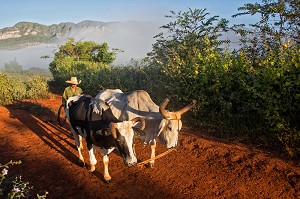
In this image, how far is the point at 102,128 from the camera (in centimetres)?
484

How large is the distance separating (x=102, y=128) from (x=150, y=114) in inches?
44.7

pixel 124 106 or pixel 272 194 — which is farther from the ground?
pixel 124 106

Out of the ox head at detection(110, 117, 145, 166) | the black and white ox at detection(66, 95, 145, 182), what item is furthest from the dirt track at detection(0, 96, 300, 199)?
the ox head at detection(110, 117, 145, 166)

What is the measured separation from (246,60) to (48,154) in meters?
5.77

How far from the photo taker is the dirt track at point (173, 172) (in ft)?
15.2

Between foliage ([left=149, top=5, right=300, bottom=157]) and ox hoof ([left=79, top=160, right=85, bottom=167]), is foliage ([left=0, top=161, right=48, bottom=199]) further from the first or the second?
foliage ([left=149, top=5, right=300, bottom=157])

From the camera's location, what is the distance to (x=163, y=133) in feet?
16.6

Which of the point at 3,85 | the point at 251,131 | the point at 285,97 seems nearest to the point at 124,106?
the point at 251,131

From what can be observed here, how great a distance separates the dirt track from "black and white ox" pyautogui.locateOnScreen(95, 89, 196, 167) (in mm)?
580

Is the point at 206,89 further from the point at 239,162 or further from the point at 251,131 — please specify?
the point at 239,162

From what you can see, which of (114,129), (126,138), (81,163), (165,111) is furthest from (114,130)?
(81,163)

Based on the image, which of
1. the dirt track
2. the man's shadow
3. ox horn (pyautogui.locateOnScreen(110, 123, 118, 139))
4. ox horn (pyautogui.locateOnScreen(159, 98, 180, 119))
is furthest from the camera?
the man's shadow

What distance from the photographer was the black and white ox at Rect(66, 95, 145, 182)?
435cm

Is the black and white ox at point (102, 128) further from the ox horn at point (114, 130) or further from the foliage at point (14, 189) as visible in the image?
the foliage at point (14, 189)
